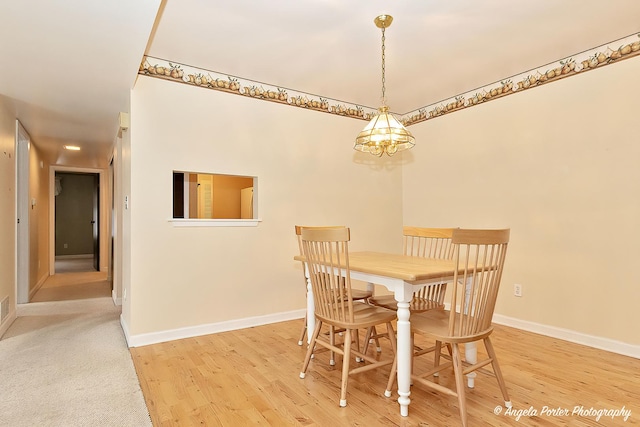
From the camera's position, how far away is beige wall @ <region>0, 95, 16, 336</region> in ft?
10.5

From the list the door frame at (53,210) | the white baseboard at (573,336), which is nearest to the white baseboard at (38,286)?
the door frame at (53,210)

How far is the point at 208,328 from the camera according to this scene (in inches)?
126

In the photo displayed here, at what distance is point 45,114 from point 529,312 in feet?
16.8

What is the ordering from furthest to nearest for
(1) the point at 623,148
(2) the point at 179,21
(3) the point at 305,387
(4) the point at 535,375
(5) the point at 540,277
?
(5) the point at 540,277 < (1) the point at 623,148 < (2) the point at 179,21 < (4) the point at 535,375 < (3) the point at 305,387

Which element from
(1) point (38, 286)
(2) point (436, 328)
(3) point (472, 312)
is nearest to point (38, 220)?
(1) point (38, 286)

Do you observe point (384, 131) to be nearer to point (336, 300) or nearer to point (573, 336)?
point (336, 300)

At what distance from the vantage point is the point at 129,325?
294 centimetres

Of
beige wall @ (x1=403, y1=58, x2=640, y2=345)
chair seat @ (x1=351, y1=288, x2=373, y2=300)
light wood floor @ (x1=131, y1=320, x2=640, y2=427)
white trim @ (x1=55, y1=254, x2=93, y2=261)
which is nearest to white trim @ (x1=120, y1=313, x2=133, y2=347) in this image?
light wood floor @ (x1=131, y1=320, x2=640, y2=427)

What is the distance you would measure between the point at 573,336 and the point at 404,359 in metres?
2.07

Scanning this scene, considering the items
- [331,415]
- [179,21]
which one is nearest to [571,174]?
[331,415]

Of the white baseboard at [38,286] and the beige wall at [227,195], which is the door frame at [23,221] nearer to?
the white baseboard at [38,286]

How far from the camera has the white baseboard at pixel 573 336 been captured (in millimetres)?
2682

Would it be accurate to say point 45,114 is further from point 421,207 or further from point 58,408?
point 421,207

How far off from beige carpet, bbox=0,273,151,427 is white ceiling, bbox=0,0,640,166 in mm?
2106
